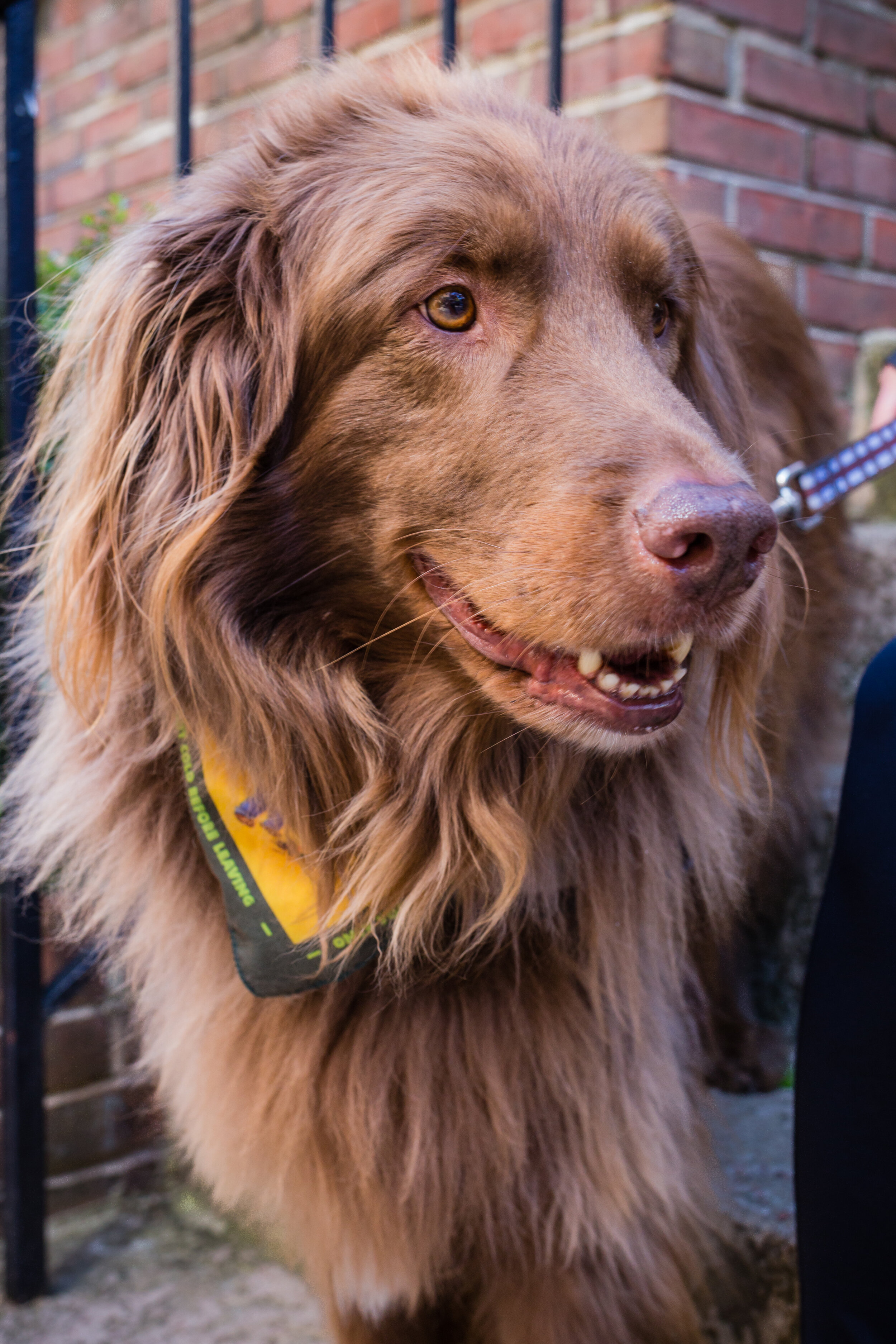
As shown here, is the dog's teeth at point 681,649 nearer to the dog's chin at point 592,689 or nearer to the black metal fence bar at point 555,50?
the dog's chin at point 592,689

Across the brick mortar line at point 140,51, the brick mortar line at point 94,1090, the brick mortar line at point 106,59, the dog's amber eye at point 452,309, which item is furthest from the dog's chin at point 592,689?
the brick mortar line at point 106,59

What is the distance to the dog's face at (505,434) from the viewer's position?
113cm

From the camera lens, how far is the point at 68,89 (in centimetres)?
379

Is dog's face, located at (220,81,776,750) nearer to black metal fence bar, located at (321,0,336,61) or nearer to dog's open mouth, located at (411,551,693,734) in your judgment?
dog's open mouth, located at (411,551,693,734)

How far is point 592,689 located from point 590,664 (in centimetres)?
3

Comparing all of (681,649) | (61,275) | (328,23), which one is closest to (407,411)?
(681,649)

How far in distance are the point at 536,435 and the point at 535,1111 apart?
2.92 ft

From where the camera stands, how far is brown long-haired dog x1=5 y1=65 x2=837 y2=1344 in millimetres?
1237

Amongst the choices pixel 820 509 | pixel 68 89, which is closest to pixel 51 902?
pixel 820 509

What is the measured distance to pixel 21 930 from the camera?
1.96 metres

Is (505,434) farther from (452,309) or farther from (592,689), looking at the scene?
(592,689)

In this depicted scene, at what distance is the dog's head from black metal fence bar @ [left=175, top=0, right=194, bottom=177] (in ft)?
2.01

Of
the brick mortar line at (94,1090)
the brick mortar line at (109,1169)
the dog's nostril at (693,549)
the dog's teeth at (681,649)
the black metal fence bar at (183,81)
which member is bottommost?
the brick mortar line at (109,1169)

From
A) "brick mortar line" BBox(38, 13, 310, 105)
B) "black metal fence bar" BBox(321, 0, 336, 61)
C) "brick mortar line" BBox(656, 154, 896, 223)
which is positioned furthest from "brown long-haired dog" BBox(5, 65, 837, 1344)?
"brick mortar line" BBox(38, 13, 310, 105)
